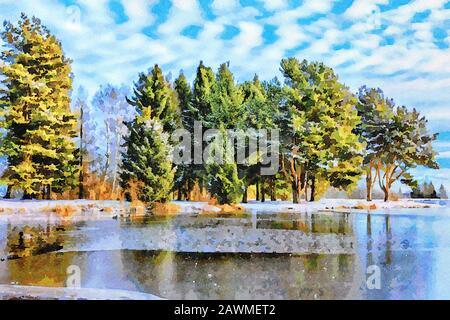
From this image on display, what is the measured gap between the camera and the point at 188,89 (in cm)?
2044

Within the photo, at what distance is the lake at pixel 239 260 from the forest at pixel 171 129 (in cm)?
622

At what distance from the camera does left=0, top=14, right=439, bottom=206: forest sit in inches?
611

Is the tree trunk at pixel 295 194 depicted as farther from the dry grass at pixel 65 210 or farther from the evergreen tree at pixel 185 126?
the dry grass at pixel 65 210

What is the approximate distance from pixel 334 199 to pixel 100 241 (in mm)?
13778

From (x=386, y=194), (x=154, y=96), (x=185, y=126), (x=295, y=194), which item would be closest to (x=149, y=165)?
(x=185, y=126)

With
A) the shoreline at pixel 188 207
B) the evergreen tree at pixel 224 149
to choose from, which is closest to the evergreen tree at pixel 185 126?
the evergreen tree at pixel 224 149

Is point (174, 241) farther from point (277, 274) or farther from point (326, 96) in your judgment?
point (326, 96)

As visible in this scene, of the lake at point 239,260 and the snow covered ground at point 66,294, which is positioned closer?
the snow covered ground at point 66,294

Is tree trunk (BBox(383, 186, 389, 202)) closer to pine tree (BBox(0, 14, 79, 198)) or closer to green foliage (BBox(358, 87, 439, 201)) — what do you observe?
green foliage (BBox(358, 87, 439, 201))

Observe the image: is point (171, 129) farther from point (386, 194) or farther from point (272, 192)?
point (386, 194)

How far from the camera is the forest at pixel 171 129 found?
15.5 metres

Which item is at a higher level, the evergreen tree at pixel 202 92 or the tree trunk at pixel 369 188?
the evergreen tree at pixel 202 92

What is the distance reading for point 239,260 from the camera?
637cm
